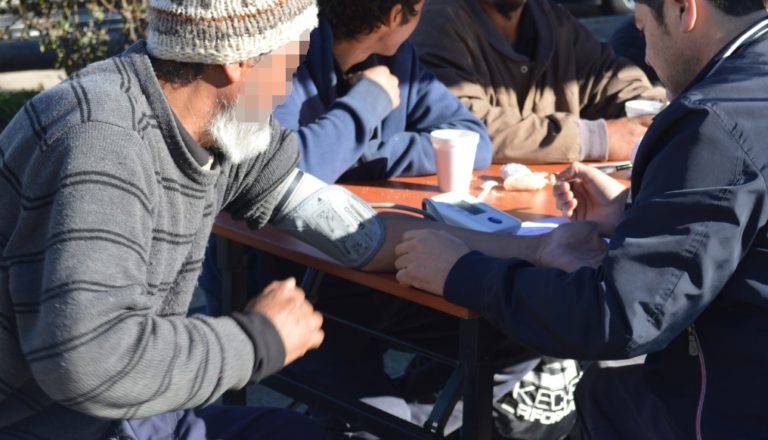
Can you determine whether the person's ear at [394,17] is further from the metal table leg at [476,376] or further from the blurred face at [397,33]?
the metal table leg at [476,376]

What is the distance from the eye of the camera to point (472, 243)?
2184 mm

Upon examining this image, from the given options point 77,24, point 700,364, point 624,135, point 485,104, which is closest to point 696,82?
point 700,364

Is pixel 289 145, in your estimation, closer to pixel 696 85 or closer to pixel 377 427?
pixel 377 427

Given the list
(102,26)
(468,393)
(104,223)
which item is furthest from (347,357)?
(102,26)

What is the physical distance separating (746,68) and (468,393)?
3.02ft

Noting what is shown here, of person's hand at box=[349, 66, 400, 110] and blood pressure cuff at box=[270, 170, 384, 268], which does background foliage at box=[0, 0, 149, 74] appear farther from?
blood pressure cuff at box=[270, 170, 384, 268]

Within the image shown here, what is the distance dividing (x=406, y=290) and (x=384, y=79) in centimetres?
83

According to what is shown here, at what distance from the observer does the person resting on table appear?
4.69 feet

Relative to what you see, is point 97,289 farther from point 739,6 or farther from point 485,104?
point 485,104

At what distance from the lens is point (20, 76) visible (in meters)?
9.63

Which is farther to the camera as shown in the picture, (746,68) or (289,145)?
(289,145)

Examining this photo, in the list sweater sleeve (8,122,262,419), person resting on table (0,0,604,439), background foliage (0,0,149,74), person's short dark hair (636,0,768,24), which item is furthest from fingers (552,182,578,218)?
background foliage (0,0,149,74)

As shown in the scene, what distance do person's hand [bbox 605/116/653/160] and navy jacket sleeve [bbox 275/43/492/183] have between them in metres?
0.41

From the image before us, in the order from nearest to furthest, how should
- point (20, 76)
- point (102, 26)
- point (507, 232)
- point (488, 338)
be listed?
point (488, 338)
point (507, 232)
point (102, 26)
point (20, 76)
